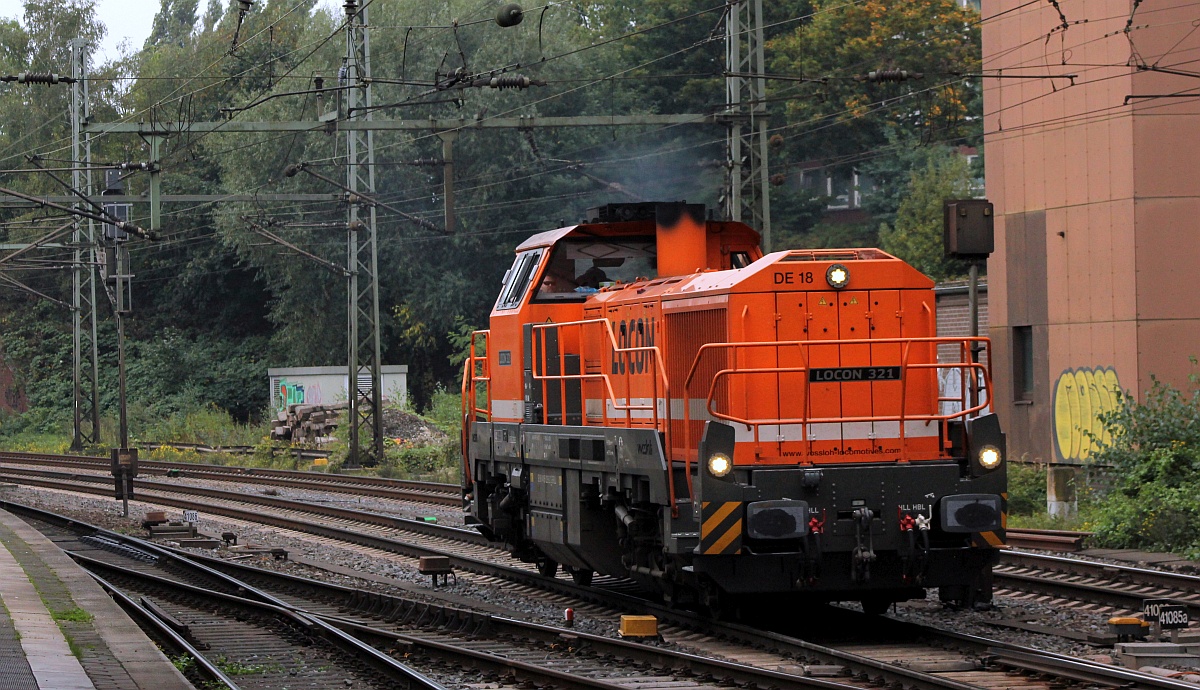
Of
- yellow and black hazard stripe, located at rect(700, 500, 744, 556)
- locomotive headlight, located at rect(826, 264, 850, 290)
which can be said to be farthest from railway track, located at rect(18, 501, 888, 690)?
locomotive headlight, located at rect(826, 264, 850, 290)

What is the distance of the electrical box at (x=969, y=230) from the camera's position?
11891 millimetres

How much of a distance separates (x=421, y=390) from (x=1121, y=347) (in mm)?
37911

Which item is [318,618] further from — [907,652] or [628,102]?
[628,102]

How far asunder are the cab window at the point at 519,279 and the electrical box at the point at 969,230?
3.66m

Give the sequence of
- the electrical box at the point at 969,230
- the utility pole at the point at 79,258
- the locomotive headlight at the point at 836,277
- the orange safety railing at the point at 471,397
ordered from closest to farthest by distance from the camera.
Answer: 1. the locomotive headlight at the point at 836,277
2. the electrical box at the point at 969,230
3. the orange safety railing at the point at 471,397
4. the utility pole at the point at 79,258

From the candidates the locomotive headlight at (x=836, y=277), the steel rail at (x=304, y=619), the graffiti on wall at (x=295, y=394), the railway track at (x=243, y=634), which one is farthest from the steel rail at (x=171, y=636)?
the graffiti on wall at (x=295, y=394)

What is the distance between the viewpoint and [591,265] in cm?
1274

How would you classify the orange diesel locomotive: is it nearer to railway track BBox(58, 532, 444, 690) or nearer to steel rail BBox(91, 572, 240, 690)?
railway track BBox(58, 532, 444, 690)

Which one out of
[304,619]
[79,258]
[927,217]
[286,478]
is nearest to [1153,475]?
[304,619]

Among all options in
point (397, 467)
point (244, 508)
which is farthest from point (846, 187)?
point (244, 508)

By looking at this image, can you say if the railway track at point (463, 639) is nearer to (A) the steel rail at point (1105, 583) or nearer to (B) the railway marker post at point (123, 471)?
(A) the steel rail at point (1105, 583)

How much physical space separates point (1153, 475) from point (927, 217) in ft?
82.9

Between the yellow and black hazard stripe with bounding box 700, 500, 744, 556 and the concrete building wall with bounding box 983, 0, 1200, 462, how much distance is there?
11643 mm

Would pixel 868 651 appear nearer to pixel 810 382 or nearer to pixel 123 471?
pixel 810 382
